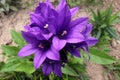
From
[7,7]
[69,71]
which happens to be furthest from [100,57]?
[7,7]

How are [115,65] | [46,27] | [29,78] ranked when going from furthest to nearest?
[115,65] → [29,78] → [46,27]

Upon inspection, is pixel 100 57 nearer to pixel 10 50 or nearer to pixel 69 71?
pixel 69 71

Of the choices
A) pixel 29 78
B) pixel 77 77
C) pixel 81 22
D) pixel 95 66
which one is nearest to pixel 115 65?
pixel 95 66

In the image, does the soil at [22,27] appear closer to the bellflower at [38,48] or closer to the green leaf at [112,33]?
the green leaf at [112,33]

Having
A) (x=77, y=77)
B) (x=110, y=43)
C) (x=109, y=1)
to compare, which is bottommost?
(x=77, y=77)

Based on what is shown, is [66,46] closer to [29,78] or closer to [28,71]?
[28,71]

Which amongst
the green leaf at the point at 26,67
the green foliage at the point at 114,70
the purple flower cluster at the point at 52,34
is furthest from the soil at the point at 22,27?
the purple flower cluster at the point at 52,34

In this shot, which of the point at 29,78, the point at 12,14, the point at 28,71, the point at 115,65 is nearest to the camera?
the point at 28,71
